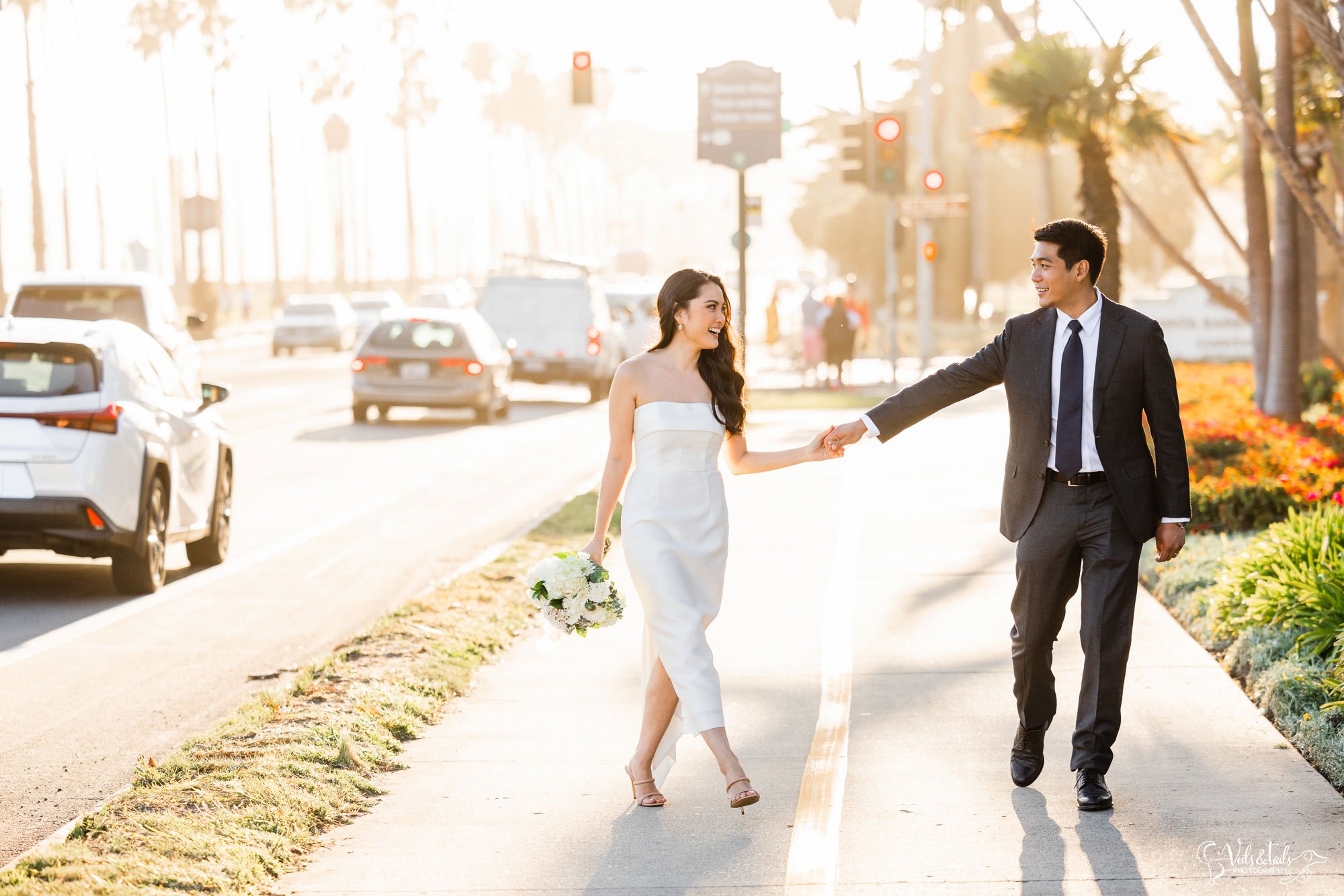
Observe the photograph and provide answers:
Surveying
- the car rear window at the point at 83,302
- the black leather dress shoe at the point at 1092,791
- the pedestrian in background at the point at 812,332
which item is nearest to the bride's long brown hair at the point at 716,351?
the black leather dress shoe at the point at 1092,791

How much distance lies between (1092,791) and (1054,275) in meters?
1.73

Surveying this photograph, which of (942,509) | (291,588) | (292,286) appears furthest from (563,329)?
(292,286)

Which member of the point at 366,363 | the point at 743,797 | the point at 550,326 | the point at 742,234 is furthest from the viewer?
the point at 550,326

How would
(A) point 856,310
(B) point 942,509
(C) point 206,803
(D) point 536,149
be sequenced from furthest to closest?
(D) point 536,149 → (A) point 856,310 → (B) point 942,509 → (C) point 206,803

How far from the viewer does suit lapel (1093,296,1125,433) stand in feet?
19.9

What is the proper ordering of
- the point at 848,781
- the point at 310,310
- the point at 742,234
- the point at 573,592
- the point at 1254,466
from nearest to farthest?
1. the point at 573,592
2. the point at 848,781
3. the point at 1254,466
4. the point at 742,234
5. the point at 310,310

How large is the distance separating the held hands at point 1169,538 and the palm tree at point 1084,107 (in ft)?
56.2

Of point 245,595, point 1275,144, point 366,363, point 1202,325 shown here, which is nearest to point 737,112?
point 366,363

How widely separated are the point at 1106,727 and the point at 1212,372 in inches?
744

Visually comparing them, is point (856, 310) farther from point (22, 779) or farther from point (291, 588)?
point (22, 779)

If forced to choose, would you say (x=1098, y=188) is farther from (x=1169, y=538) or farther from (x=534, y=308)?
(x=1169, y=538)

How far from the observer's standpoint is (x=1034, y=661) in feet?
20.7

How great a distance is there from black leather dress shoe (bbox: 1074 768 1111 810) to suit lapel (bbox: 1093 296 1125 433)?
115cm

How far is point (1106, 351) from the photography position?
19.9ft
